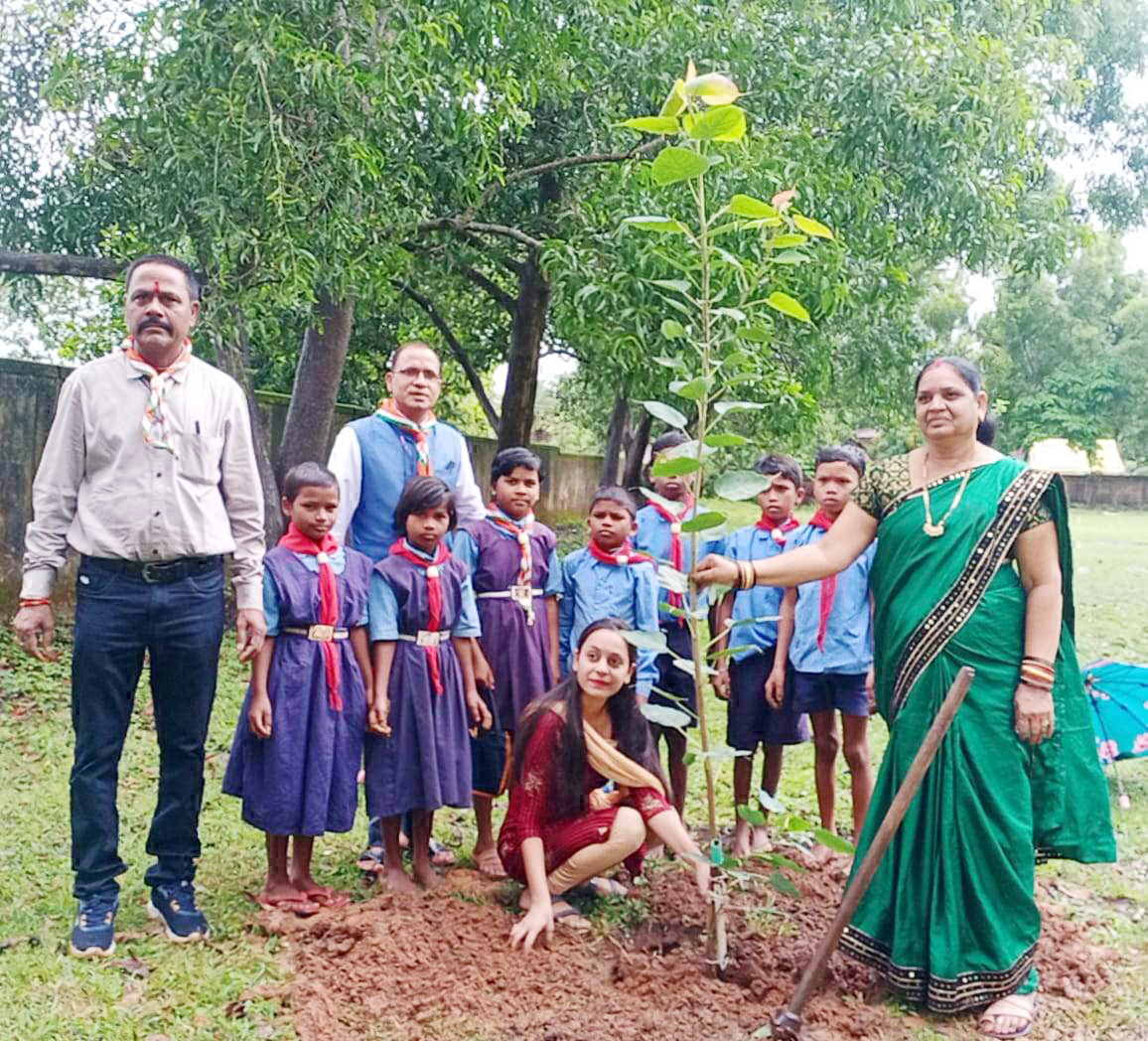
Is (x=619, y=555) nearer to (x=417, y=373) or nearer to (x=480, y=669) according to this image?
(x=480, y=669)

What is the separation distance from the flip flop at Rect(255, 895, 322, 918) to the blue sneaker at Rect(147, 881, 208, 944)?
237 mm

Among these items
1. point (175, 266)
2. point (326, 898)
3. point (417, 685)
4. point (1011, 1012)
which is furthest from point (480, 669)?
point (1011, 1012)

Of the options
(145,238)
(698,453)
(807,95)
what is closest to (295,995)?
(698,453)

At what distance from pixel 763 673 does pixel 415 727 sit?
4.55 feet

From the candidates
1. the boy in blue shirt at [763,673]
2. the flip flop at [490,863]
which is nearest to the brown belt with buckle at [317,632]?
the flip flop at [490,863]

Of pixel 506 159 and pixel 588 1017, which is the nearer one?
pixel 588 1017

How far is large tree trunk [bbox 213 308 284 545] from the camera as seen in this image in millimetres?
7180

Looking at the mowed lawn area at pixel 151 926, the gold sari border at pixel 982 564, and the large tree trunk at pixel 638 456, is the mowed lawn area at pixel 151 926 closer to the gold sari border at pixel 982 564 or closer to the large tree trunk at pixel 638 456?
the gold sari border at pixel 982 564

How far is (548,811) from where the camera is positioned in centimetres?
359

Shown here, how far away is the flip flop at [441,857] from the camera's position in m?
4.16

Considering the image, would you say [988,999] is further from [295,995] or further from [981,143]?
[981,143]

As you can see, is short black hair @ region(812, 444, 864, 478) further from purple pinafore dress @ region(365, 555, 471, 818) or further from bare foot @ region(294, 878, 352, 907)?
bare foot @ region(294, 878, 352, 907)

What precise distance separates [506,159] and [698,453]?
23.7 feet

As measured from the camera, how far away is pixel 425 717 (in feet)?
12.5
